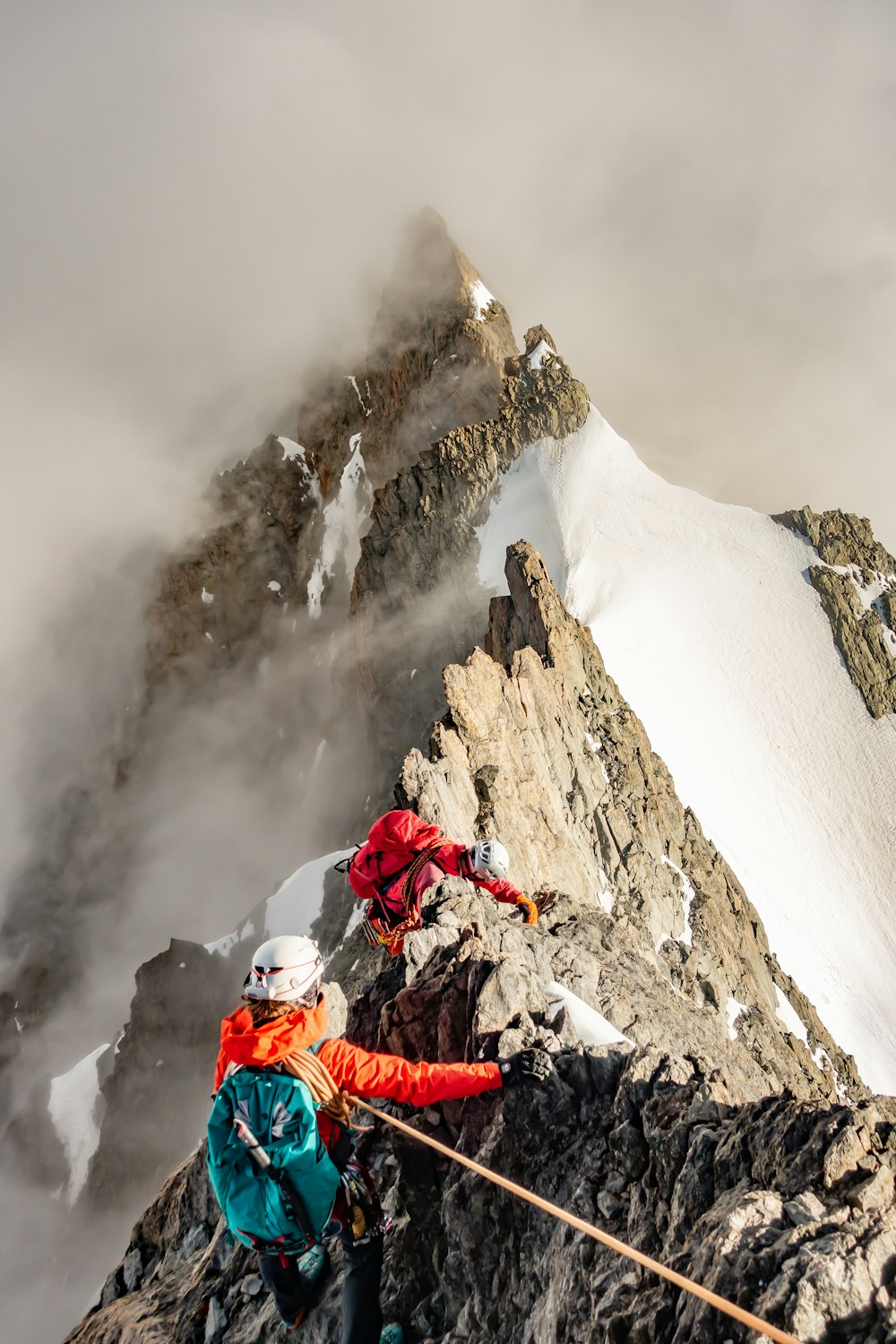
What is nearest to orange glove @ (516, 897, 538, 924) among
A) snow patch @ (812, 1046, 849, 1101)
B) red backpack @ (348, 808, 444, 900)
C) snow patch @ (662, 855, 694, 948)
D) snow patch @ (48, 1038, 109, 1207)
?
red backpack @ (348, 808, 444, 900)

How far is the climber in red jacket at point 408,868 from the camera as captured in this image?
989cm

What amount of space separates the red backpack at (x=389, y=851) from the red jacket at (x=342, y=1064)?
4.69 m

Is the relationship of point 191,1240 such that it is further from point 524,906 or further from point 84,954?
point 84,954

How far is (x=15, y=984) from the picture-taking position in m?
81.8

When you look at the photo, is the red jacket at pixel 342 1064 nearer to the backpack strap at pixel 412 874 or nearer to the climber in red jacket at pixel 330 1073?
the climber in red jacket at pixel 330 1073

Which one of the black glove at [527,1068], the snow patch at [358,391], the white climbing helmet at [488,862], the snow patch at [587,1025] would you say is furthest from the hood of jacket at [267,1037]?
the snow patch at [358,391]

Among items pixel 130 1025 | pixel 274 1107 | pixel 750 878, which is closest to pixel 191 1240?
pixel 274 1107

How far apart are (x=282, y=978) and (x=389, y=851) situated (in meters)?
5.59

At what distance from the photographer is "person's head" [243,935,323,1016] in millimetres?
4883

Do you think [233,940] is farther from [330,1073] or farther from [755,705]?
[330,1073]

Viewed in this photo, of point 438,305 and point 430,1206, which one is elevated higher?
point 438,305

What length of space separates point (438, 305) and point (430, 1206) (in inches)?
2962

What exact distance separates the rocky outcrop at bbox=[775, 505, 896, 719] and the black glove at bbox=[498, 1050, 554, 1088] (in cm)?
5044

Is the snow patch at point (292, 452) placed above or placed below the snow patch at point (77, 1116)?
above
